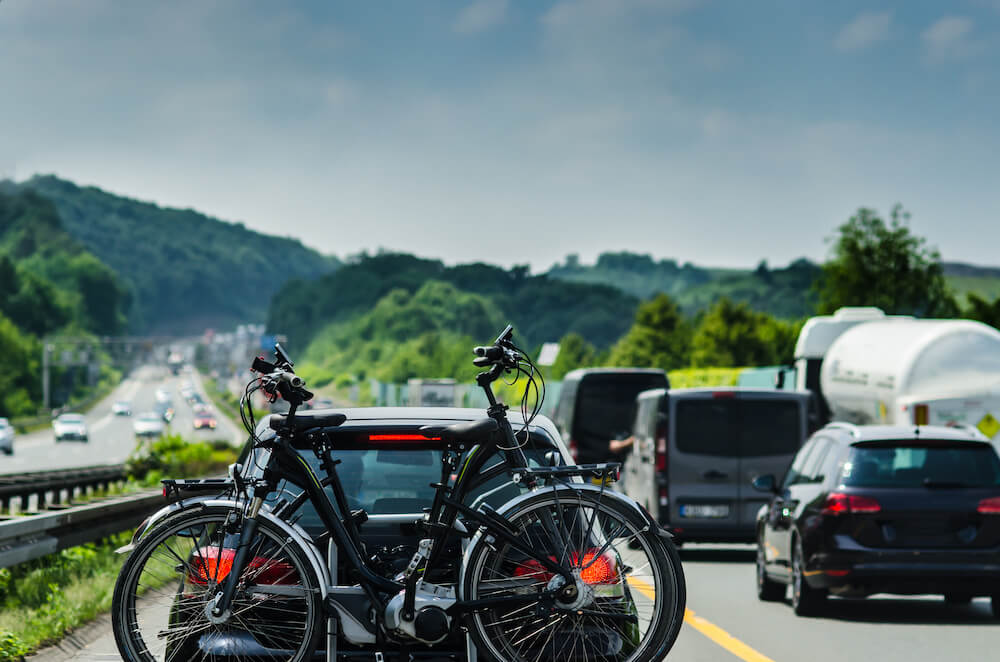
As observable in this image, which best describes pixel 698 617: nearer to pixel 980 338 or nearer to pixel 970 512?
pixel 970 512

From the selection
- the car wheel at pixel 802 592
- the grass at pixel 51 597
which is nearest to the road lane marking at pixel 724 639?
the car wheel at pixel 802 592

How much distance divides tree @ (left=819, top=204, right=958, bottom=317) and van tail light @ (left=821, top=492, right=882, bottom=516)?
310 feet

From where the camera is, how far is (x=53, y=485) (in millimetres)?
24562

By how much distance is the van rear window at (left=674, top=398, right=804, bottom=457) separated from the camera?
1920cm

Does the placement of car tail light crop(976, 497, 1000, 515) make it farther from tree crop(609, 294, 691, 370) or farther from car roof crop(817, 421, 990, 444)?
tree crop(609, 294, 691, 370)

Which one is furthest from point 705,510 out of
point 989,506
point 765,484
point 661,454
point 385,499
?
point 385,499

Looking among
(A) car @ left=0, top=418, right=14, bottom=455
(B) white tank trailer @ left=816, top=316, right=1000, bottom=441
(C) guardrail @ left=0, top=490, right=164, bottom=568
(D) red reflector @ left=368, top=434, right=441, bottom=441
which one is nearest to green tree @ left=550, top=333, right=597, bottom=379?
(A) car @ left=0, top=418, right=14, bottom=455

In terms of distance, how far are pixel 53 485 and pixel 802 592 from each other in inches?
594

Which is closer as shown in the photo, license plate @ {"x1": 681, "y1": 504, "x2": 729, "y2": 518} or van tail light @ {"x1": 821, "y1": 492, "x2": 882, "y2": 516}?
van tail light @ {"x1": 821, "y1": 492, "x2": 882, "y2": 516}

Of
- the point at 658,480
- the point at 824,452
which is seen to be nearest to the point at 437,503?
the point at 824,452

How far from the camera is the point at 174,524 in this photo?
5695mm

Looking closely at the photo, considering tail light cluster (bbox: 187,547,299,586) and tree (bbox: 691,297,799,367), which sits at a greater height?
tree (bbox: 691,297,799,367)

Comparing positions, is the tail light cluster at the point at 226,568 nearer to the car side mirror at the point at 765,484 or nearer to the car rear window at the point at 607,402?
the car side mirror at the point at 765,484

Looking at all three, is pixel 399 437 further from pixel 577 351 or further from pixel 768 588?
pixel 577 351
